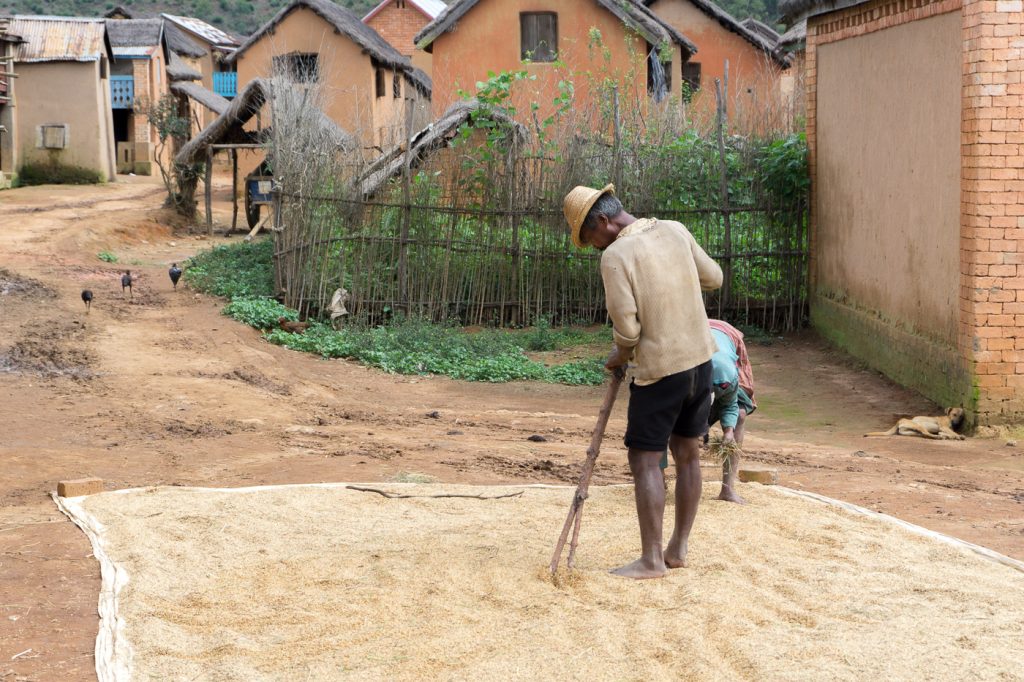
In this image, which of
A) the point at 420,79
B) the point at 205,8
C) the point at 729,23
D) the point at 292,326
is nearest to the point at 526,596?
the point at 292,326

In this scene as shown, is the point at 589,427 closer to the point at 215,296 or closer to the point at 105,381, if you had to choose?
the point at 105,381

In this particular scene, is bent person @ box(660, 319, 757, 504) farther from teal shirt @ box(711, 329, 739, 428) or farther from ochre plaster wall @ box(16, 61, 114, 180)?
ochre plaster wall @ box(16, 61, 114, 180)

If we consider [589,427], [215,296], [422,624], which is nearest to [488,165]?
[215,296]

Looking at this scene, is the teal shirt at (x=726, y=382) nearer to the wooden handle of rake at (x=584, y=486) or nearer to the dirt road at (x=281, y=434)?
the wooden handle of rake at (x=584, y=486)

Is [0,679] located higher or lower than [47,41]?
lower

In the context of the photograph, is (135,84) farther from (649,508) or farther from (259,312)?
(649,508)

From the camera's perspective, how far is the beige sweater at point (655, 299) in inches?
178

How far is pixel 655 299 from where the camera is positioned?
4.55m

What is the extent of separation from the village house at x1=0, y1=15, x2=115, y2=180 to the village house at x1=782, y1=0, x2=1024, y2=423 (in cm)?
2083

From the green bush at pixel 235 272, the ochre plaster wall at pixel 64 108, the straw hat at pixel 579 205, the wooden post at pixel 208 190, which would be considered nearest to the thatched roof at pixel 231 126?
the wooden post at pixel 208 190

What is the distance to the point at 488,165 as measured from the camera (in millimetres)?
12664

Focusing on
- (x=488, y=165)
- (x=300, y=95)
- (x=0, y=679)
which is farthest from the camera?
(x=300, y=95)

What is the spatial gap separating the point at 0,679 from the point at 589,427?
546cm

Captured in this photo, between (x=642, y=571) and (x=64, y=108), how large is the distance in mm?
27032
